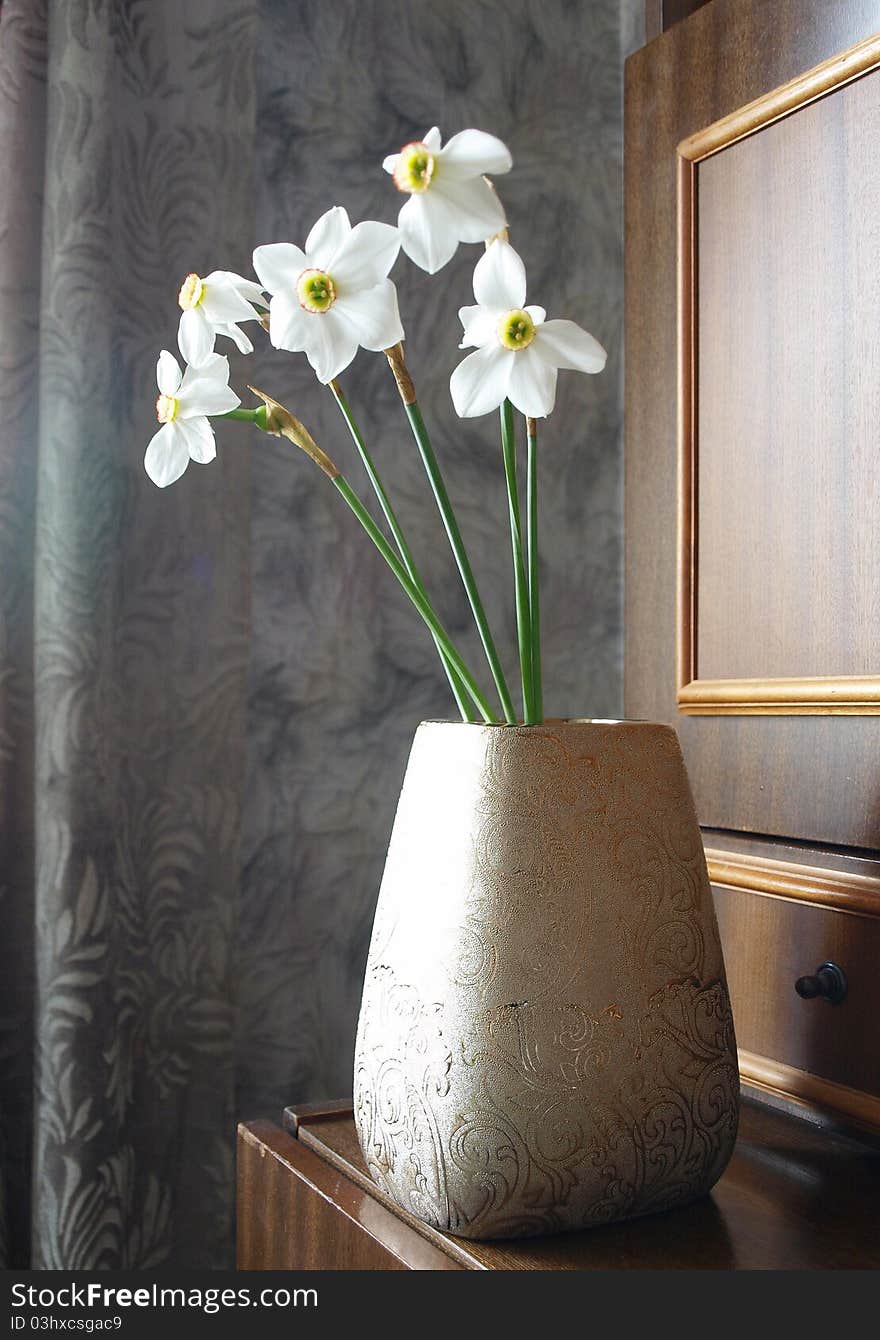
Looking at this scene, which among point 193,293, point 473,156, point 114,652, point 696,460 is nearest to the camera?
point 473,156

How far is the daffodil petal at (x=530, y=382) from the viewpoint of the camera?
2.05 feet

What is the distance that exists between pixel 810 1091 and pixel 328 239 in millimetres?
610

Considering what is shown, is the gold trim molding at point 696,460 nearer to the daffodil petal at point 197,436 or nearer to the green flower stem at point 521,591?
the green flower stem at point 521,591

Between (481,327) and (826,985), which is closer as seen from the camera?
(481,327)

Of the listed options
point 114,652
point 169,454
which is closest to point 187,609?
point 114,652

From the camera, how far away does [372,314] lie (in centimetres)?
61

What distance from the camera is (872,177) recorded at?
78cm

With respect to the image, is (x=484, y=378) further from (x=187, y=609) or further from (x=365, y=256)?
(x=187, y=609)

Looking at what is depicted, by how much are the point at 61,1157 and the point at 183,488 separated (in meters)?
0.60

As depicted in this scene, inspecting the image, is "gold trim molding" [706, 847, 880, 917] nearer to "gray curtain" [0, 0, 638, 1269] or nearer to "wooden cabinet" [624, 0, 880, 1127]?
"wooden cabinet" [624, 0, 880, 1127]

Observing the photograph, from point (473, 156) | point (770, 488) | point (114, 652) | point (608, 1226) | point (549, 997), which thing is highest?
point (473, 156)

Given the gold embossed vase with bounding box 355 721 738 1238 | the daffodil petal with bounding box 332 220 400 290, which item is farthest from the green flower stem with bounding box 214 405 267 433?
the gold embossed vase with bounding box 355 721 738 1238

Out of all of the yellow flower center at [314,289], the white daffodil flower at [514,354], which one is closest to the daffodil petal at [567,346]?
the white daffodil flower at [514,354]

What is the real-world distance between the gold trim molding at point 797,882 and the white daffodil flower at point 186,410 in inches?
18.3
